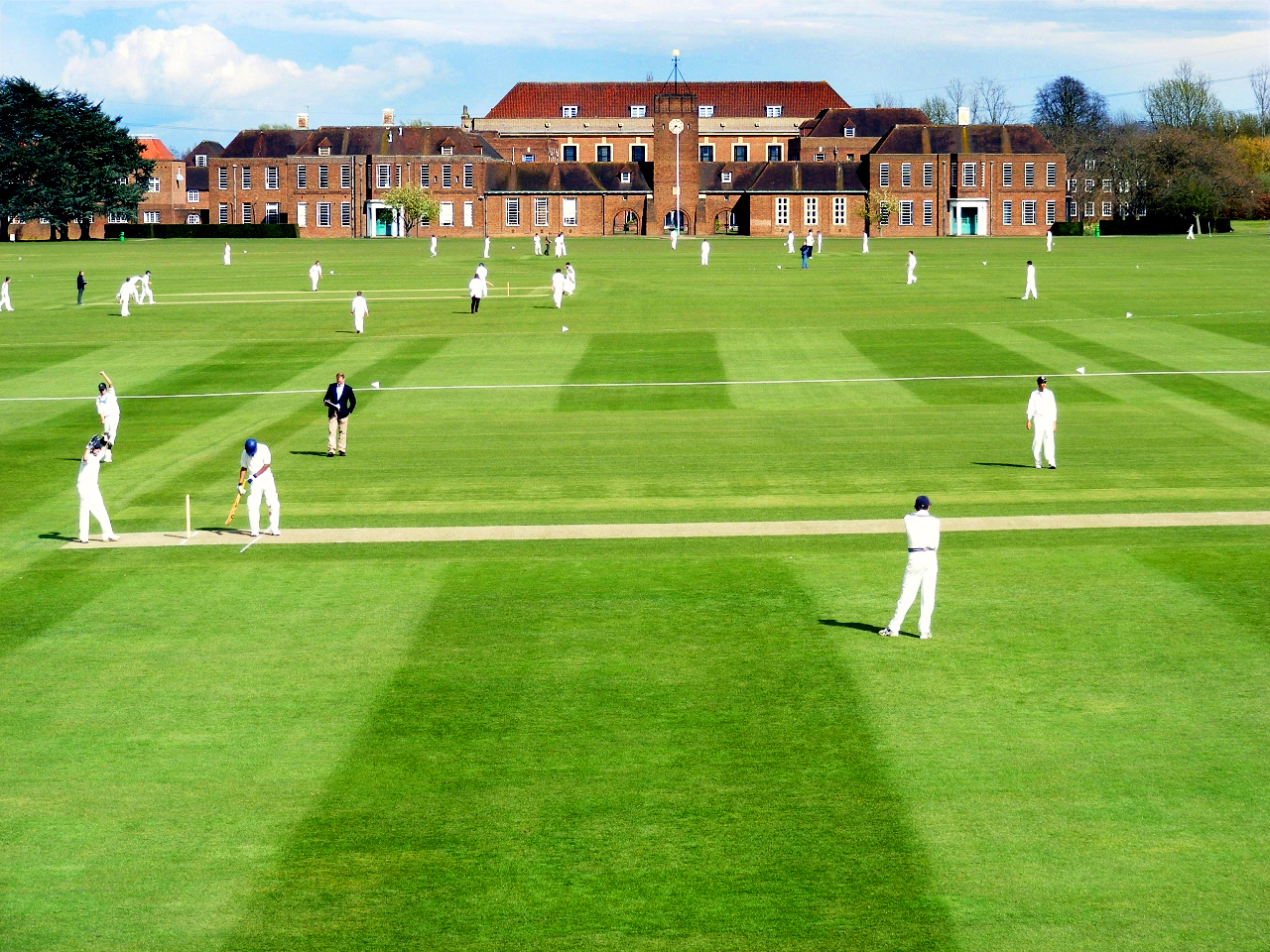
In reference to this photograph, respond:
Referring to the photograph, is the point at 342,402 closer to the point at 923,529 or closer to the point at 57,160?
the point at 923,529

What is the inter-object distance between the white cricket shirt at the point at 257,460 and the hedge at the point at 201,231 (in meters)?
118

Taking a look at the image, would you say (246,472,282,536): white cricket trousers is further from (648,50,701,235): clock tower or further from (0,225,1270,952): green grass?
(648,50,701,235): clock tower

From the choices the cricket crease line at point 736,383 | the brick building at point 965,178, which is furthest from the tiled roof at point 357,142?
the cricket crease line at point 736,383

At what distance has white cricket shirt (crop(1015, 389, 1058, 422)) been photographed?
3041 centimetres

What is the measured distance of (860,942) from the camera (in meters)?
11.6

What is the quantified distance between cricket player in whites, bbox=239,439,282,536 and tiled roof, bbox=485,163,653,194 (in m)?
123

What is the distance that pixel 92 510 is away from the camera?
82.5ft

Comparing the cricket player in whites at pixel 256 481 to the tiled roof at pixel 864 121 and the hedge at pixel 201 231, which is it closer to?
the hedge at pixel 201 231

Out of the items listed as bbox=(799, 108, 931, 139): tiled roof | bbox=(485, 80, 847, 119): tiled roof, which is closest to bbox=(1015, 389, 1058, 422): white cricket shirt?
bbox=(799, 108, 931, 139): tiled roof

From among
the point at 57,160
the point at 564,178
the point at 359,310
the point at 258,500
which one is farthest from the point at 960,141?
the point at 258,500

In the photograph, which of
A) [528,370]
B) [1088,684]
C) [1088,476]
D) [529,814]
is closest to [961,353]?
[528,370]

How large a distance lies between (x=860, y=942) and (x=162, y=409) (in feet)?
112

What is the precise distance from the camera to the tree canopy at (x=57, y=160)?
13875 cm

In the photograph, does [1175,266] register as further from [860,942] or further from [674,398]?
[860,942]
